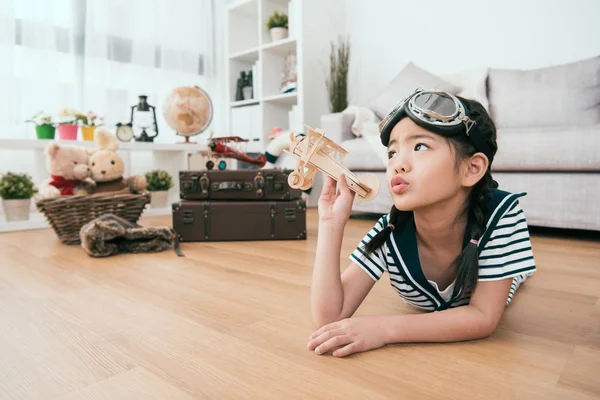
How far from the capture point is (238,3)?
3602mm

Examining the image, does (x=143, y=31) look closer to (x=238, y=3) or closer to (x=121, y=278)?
(x=238, y=3)

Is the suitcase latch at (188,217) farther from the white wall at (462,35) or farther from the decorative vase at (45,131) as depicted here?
the white wall at (462,35)

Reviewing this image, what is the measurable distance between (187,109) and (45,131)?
0.83 m

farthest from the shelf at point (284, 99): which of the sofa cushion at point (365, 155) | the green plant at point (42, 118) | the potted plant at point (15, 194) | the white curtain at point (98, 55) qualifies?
the potted plant at point (15, 194)

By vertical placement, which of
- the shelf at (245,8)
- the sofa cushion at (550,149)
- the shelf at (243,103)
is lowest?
the sofa cushion at (550,149)

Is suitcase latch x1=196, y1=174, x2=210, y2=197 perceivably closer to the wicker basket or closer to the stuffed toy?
the stuffed toy

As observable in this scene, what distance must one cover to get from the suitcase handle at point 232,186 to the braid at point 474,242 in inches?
48.9

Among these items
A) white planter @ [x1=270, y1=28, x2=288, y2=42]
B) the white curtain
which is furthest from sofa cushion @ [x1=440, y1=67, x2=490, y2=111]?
the white curtain

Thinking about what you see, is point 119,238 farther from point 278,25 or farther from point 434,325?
point 278,25

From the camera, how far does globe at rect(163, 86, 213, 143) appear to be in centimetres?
280

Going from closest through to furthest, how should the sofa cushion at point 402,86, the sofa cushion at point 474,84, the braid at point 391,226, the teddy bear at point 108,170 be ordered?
1. the braid at point 391,226
2. the teddy bear at point 108,170
3. the sofa cushion at point 474,84
4. the sofa cushion at point 402,86

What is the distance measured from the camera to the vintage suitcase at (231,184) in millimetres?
1877

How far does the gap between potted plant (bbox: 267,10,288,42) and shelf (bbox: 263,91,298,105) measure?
459 mm

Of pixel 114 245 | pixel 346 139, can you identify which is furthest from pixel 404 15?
pixel 114 245
